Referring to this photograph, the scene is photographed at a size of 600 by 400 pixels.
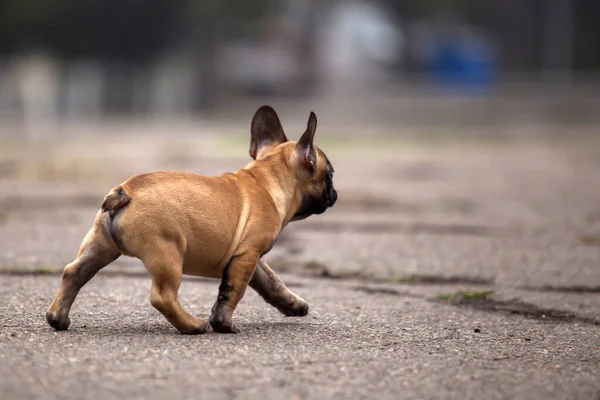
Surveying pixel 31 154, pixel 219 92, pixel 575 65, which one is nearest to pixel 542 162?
pixel 31 154

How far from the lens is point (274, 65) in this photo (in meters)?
54.3

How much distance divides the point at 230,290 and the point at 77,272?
76 centimetres

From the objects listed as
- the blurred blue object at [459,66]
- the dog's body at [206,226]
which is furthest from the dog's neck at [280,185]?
the blurred blue object at [459,66]

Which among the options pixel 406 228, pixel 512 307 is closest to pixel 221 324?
pixel 512 307

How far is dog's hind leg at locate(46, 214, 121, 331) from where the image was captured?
223 inches

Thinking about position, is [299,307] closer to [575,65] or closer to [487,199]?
[487,199]

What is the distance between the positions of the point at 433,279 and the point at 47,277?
8.91 feet

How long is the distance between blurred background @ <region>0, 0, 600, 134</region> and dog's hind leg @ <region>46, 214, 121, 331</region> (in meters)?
29.2

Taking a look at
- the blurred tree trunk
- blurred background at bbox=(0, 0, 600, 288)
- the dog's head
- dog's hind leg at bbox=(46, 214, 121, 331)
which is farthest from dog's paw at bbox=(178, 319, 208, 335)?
the blurred tree trunk

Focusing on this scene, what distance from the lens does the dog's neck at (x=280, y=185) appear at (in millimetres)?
6062

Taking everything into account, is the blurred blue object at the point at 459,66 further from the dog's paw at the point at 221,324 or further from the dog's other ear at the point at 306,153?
the dog's paw at the point at 221,324

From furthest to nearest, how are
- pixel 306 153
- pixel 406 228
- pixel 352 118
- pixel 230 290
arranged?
1. pixel 352 118
2. pixel 406 228
3. pixel 306 153
4. pixel 230 290

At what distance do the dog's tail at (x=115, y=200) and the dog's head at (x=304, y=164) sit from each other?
3.19 feet

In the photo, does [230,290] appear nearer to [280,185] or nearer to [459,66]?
[280,185]
